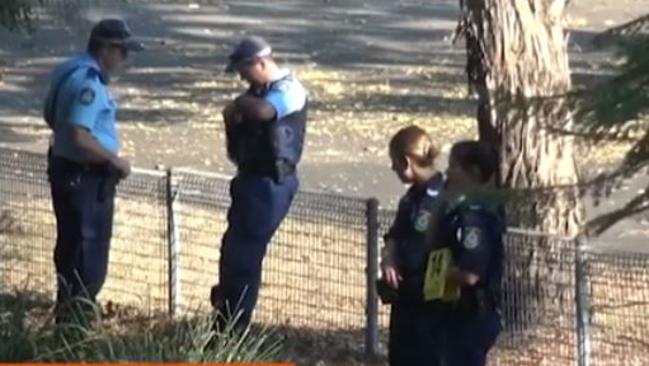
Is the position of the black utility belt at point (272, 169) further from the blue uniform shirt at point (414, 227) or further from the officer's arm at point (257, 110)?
the blue uniform shirt at point (414, 227)

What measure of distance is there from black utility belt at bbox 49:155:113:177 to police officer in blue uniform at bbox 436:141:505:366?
2640 mm

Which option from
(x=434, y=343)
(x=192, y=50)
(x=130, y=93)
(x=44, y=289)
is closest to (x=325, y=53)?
(x=192, y=50)

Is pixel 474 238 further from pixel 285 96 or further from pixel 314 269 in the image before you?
pixel 314 269

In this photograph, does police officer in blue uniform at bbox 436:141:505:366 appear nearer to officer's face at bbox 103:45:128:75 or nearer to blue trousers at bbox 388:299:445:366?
blue trousers at bbox 388:299:445:366

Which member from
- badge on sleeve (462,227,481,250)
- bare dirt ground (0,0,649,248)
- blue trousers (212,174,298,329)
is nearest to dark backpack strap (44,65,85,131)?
blue trousers (212,174,298,329)

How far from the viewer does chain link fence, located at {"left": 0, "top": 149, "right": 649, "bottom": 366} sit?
10.0 m

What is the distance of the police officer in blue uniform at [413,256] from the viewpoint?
8.19m

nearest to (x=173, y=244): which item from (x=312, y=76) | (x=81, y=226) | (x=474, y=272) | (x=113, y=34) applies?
(x=81, y=226)

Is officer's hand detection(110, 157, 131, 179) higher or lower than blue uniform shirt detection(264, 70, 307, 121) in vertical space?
lower

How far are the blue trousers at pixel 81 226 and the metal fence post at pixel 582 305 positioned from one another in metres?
2.46

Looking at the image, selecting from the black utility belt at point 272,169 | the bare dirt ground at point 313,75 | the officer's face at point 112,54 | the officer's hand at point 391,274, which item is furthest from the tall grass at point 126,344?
the bare dirt ground at point 313,75

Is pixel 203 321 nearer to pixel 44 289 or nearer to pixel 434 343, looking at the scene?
pixel 434 343

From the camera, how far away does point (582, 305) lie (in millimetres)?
9930

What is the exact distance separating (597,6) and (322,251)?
23.4 m
